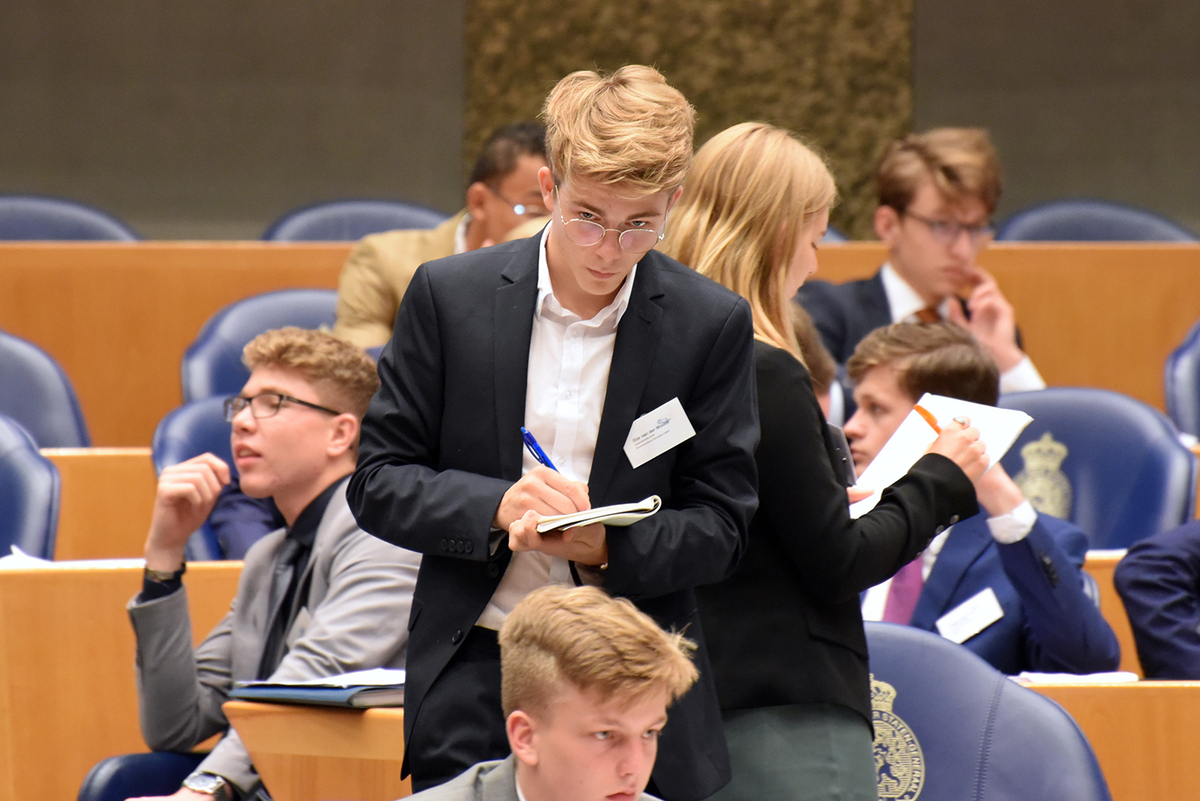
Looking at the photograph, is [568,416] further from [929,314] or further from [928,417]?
[929,314]

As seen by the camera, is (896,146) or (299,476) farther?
(896,146)

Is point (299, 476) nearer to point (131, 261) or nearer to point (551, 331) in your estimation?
point (551, 331)

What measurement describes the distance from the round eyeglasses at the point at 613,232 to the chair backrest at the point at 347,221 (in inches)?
151

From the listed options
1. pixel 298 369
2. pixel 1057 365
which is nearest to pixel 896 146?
pixel 1057 365

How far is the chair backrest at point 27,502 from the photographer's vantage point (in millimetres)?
2975

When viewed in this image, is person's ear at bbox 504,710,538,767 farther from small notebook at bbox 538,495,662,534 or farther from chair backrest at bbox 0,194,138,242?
chair backrest at bbox 0,194,138,242

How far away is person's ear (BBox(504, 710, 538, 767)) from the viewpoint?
→ 1.50m

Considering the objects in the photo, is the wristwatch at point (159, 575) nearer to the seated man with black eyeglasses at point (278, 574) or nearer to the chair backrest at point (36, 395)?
the seated man with black eyeglasses at point (278, 574)


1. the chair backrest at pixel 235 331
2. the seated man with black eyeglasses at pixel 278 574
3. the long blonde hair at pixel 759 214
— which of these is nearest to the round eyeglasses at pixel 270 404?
the seated man with black eyeglasses at pixel 278 574

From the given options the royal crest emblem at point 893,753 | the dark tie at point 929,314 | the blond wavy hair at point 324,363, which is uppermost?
the blond wavy hair at point 324,363

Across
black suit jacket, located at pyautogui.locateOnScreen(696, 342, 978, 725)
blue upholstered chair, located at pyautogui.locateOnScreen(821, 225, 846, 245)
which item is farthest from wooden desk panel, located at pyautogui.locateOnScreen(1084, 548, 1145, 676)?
blue upholstered chair, located at pyautogui.locateOnScreen(821, 225, 846, 245)

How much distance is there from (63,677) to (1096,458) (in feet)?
7.54

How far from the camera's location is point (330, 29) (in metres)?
6.01

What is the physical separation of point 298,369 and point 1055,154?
4.33 meters
